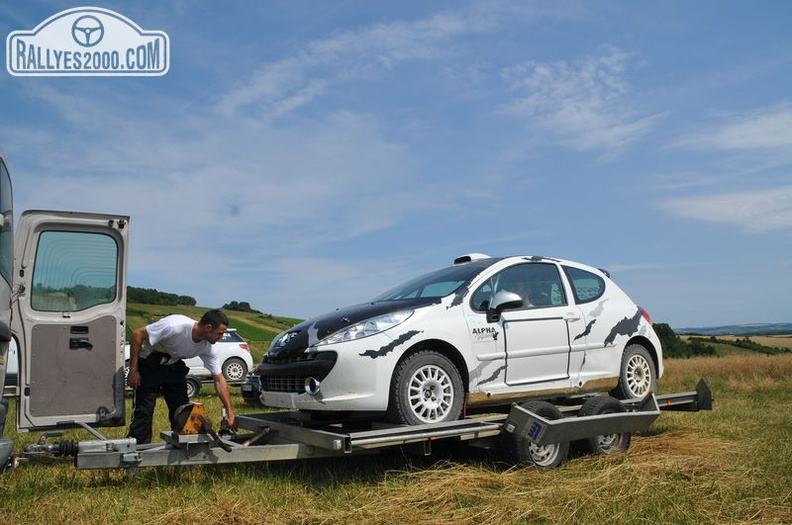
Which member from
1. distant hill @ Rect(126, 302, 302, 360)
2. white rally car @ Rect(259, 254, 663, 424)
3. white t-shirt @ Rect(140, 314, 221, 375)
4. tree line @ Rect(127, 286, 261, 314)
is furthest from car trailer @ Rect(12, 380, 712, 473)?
tree line @ Rect(127, 286, 261, 314)

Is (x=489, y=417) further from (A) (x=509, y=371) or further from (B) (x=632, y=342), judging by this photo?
(B) (x=632, y=342)

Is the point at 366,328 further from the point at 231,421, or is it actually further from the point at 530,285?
the point at 530,285

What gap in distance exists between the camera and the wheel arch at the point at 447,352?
209 inches

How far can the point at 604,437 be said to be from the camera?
6098mm

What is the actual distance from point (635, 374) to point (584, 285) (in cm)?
105

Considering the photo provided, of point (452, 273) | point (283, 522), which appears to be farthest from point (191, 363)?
point (283, 522)

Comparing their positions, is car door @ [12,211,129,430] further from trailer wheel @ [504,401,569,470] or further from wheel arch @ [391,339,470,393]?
trailer wheel @ [504,401,569,470]

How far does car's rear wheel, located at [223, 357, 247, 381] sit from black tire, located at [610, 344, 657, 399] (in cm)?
1078

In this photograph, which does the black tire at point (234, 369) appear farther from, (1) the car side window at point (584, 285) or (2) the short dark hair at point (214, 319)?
(1) the car side window at point (584, 285)

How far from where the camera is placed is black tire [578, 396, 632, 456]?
5945 mm

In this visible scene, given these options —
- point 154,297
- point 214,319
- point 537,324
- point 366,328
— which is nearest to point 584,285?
point 537,324

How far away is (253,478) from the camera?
5215mm

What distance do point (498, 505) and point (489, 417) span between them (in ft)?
3.65

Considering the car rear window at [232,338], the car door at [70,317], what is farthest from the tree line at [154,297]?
the car door at [70,317]
